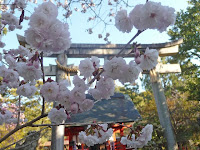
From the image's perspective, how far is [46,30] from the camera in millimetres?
854

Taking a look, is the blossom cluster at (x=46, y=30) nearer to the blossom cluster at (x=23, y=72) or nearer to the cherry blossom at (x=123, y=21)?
the blossom cluster at (x=23, y=72)

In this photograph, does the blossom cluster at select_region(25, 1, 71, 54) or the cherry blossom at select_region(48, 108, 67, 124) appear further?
the cherry blossom at select_region(48, 108, 67, 124)

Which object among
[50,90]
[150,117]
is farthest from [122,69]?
[150,117]

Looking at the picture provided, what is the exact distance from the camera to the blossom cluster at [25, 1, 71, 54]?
0.84 meters

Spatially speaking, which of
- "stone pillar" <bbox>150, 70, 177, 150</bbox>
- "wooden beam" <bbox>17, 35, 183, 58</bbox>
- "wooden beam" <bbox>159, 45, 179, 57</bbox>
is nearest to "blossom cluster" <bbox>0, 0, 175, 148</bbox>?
"wooden beam" <bbox>17, 35, 183, 58</bbox>

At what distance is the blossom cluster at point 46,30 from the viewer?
84cm

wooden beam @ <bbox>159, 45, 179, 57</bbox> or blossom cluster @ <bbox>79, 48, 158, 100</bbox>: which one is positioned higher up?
wooden beam @ <bbox>159, 45, 179, 57</bbox>

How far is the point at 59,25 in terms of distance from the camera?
86 centimetres

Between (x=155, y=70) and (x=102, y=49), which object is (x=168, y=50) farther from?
(x=102, y=49)

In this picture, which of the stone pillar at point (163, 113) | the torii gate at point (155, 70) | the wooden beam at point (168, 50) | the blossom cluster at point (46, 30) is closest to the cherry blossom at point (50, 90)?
the blossom cluster at point (46, 30)

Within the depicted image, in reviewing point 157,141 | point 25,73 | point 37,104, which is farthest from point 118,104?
point 25,73

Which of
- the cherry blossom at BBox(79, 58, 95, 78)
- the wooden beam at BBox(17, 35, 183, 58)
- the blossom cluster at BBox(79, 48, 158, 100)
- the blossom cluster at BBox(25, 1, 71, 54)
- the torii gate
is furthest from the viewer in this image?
the wooden beam at BBox(17, 35, 183, 58)

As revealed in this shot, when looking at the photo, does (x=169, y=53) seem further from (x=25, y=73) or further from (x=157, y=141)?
(x=25, y=73)

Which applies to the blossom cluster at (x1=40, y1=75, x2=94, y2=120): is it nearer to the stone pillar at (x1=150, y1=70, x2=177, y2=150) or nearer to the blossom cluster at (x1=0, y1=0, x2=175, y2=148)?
the blossom cluster at (x1=0, y1=0, x2=175, y2=148)
